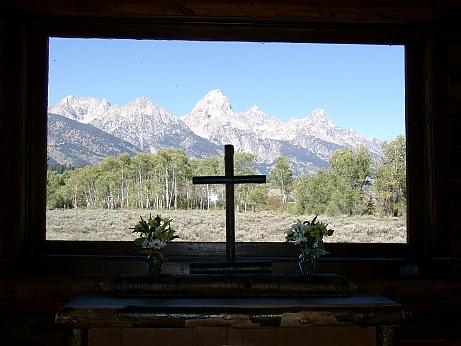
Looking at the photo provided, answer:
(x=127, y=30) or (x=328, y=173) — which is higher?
(x=127, y=30)

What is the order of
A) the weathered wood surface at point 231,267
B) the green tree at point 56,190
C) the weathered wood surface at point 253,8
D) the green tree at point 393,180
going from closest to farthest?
1. the weathered wood surface at point 231,267
2. the weathered wood surface at point 253,8
3. the green tree at point 56,190
4. the green tree at point 393,180

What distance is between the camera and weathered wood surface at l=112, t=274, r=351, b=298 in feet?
10.2

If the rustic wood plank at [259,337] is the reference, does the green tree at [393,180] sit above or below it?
above

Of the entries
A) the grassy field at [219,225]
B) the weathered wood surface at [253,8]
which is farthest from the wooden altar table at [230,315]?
the weathered wood surface at [253,8]

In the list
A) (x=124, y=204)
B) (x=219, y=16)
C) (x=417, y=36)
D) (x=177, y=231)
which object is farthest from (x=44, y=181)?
(x=417, y=36)

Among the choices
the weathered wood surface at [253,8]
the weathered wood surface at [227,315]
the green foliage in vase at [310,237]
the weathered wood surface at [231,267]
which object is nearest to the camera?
the weathered wood surface at [227,315]

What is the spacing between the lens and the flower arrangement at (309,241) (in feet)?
11.0

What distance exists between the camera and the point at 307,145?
3.83 metres

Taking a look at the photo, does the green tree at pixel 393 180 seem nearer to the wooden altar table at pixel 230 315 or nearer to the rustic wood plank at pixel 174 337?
the wooden altar table at pixel 230 315

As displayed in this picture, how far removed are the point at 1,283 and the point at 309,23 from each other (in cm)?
214

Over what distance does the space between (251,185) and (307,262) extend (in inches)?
25.2

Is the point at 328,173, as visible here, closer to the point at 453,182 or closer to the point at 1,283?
the point at 453,182

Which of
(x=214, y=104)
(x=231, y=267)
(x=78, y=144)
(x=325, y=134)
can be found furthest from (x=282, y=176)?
(x=78, y=144)

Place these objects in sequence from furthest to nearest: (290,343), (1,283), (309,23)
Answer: (309,23), (1,283), (290,343)
